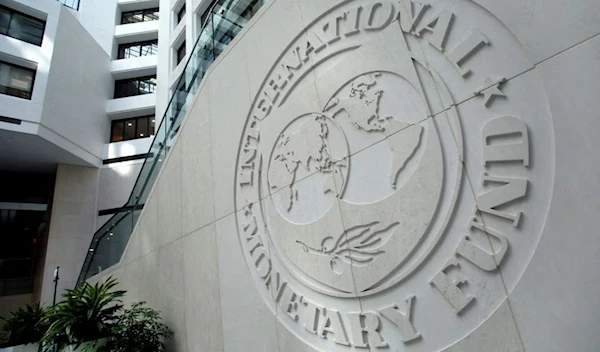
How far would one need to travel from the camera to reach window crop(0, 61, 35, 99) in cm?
1021

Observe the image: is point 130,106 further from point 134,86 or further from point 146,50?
point 146,50

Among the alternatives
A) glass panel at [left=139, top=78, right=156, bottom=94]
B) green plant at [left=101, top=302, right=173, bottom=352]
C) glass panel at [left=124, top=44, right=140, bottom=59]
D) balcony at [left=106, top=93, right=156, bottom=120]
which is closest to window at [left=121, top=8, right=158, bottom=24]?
glass panel at [left=124, top=44, right=140, bottom=59]

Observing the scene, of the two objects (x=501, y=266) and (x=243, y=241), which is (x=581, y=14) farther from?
(x=243, y=241)

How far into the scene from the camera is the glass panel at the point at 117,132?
14194mm

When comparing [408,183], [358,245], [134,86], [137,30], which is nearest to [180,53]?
[134,86]

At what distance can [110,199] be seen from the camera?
1285cm

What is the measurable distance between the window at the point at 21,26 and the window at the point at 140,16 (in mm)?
Result: 5875

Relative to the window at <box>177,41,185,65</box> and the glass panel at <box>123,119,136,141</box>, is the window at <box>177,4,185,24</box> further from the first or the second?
the glass panel at <box>123,119,136,141</box>

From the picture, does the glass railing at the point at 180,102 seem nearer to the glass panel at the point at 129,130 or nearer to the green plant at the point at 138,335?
the green plant at the point at 138,335

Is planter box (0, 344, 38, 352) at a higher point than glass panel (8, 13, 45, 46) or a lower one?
lower

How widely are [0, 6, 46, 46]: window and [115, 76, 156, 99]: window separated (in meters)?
4.03

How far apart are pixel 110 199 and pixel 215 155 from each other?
11.5 metres

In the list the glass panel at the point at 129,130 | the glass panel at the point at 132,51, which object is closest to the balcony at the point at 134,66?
the glass panel at the point at 132,51

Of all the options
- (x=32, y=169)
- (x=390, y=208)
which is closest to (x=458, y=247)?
(x=390, y=208)
